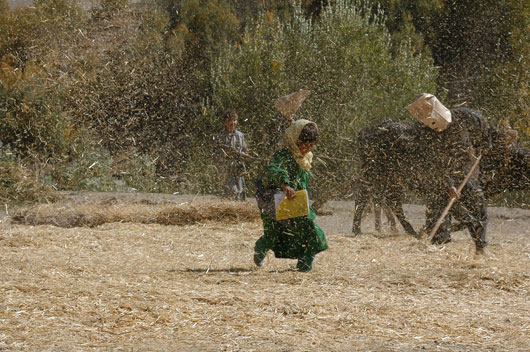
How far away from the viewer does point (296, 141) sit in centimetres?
658

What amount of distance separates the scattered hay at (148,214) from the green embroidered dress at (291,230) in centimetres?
363

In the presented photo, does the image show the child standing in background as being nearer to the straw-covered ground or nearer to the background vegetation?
the straw-covered ground

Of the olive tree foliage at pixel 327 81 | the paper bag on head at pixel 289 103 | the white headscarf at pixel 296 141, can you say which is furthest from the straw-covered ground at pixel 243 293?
the olive tree foliage at pixel 327 81

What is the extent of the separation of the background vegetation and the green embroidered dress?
621 cm

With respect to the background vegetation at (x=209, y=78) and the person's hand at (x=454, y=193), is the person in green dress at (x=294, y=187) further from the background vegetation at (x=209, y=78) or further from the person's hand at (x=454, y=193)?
the background vegetation at (x=209, y=78)

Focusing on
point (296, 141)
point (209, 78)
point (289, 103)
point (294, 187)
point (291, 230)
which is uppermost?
point (209, 78)

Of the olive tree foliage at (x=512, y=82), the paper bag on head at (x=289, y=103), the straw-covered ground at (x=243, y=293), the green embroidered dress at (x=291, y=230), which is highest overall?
the olive tree foliage at (x=512, y=82)

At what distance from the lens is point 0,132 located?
48.9 feet

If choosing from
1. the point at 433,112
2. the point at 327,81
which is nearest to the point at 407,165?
the point at 433,112

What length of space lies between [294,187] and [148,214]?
170 inches

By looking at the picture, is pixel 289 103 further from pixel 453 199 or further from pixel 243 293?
pixel 243 293

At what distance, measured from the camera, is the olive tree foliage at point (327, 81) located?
15828 mm

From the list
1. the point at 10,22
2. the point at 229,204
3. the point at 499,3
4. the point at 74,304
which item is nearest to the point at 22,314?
the point at 74,304

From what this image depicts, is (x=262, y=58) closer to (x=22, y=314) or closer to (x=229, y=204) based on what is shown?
(x=229, y=204)
